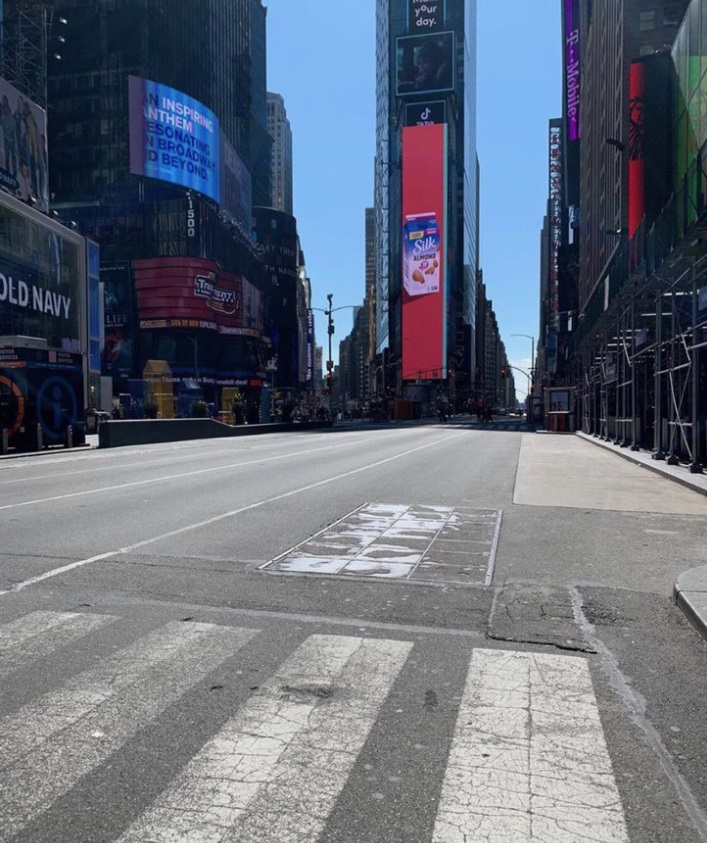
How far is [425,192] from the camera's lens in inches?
5906

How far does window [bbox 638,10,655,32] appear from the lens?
46.3 metres

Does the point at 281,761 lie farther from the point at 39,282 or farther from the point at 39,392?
the point at 39,282

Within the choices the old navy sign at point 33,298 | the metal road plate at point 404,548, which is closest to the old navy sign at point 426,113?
the old navy sign at point 33,298

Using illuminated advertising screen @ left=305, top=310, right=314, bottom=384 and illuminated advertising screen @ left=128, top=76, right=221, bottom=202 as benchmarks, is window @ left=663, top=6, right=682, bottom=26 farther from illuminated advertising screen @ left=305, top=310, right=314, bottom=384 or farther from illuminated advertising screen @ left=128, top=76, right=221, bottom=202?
illuminated advertising screen @ left=305, top=310, right=314, bottom=384

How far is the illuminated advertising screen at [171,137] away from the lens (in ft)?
258

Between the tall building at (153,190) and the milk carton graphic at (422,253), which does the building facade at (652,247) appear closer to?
the tall building at (153,190)

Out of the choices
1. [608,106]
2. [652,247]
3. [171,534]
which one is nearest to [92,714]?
[171,534]

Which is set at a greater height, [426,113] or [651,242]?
[426,113]

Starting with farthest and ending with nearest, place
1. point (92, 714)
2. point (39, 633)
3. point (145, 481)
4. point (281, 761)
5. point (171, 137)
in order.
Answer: point (171, 137)
point (145, 481)
point (39, 633)
point (92, 714)
point (281, 761)

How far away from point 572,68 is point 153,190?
58668 millimetres

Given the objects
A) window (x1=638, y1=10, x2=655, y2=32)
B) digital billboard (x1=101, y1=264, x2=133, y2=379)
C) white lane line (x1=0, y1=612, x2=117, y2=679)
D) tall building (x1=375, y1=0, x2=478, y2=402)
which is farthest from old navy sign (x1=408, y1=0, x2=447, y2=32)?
white lane line (x1=0, y1=612, x2=117, y2=679)

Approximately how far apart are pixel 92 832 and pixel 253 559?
4814mm

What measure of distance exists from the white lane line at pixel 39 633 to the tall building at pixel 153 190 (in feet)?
245

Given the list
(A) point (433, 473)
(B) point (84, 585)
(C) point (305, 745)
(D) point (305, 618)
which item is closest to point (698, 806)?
(C) point (305, 745)
